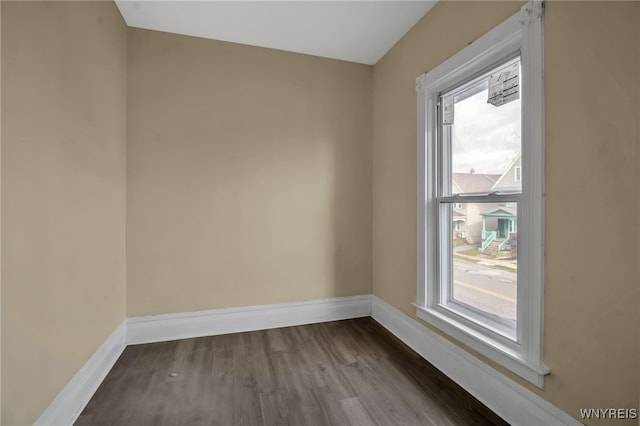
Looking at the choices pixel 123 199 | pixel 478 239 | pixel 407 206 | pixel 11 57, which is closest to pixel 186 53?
pixel 123 199

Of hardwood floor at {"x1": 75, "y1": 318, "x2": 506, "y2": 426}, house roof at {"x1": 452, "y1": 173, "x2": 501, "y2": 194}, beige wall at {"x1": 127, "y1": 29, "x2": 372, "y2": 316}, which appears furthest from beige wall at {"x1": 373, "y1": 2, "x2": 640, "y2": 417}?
beige wall at {"x1": 127, "y1": 29, "x2": 372, "y2": 316}

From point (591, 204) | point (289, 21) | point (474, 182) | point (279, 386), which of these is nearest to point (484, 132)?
point (474, 182)

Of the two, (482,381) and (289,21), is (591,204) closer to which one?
(482,381)

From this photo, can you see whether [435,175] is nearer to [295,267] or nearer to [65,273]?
[295,267]

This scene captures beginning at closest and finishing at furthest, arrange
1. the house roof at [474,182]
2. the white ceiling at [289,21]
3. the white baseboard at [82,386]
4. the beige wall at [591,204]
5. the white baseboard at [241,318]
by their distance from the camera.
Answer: the beige wall at [591,204], the white baseboard at [82,386], the house roof at [474,182], the white ceiling at [289,21], the white baseboard at [241,318]

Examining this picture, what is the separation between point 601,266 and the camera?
118 centimetres

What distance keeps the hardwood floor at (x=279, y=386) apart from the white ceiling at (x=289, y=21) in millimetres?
2613

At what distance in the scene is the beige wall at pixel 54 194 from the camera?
1139mm

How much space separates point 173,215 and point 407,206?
6.57 feet

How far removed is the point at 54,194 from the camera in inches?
54.4

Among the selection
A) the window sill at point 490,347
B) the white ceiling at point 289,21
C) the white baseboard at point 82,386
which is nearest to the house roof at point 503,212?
the window sill at point 490,347

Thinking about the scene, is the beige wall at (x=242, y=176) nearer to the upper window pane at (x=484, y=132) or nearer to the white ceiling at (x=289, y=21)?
the white ceiling at (x=289, y=21)

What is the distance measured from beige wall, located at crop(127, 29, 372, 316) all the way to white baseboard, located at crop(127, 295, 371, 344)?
8cm

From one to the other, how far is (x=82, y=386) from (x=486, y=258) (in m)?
2.50
